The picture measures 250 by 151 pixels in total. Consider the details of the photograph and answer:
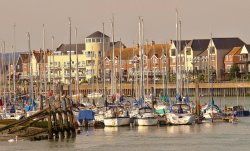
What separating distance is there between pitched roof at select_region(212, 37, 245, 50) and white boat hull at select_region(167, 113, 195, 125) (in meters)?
99.4

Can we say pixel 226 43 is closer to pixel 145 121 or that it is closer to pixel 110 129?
pixel 145 121

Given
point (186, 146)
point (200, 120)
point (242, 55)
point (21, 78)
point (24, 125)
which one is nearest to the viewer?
point (186, 146)

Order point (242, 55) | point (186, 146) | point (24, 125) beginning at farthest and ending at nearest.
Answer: point (242, 55) < point (24, 125) < point (186, 146)

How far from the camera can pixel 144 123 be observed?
245 ft

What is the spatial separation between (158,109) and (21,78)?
4429 inches

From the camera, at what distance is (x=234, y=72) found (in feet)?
561

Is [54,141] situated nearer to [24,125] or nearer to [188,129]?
[24,125]

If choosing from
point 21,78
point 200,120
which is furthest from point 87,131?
point 21,78

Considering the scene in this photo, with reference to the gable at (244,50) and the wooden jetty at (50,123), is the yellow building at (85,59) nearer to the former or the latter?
the gable at (244,50)

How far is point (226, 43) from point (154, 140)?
377ft

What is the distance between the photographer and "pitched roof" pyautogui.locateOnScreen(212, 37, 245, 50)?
17625cm

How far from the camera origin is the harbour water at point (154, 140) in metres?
59.9

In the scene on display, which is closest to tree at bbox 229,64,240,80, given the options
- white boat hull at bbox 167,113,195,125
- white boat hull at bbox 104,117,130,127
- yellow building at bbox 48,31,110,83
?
yellow building at bbox 48,31,110,83

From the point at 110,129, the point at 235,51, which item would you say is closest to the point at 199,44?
the point at 235,51
